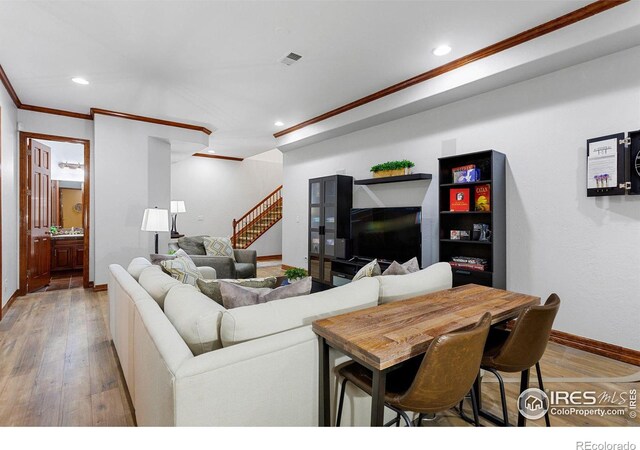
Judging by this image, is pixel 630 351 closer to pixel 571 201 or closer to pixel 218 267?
pixel 571 201

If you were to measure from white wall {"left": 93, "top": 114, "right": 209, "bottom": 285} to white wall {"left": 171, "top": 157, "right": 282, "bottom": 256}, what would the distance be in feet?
8.56

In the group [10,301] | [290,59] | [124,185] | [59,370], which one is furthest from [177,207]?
[59,370]

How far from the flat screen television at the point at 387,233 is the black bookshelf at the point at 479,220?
38 centimetres

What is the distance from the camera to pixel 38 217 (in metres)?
5.21

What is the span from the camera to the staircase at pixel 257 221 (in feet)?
28.6

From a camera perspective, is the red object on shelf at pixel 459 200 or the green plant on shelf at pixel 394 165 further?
the green plant on shelf at pixel 394 165

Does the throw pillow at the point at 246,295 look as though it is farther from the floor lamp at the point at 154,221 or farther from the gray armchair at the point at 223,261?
the floor lamp at the point at 154,221

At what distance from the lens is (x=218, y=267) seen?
4.68 m

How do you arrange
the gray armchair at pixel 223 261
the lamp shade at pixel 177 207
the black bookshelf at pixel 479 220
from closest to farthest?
the black bookshelf at pixel 479 220, the gray armchair at pixel 223 261, the lamp shade at pixel 177 207

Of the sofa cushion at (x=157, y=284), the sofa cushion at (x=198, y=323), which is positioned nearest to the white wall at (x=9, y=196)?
the sofa cushion at (x=157, y=284)

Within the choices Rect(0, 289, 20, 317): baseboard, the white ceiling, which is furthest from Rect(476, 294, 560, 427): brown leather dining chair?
Rect(0, 289, 20, 317): baseboard

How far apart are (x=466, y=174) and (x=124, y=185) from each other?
5.09 metres

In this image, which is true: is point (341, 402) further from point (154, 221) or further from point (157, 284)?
point (154, 221)

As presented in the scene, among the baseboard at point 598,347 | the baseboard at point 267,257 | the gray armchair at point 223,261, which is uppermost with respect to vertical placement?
the gray armchair at point 223,261
